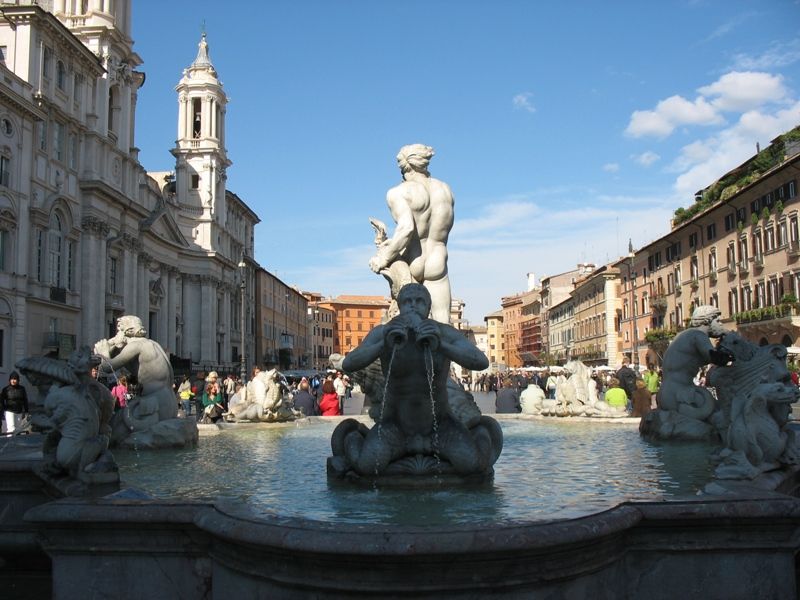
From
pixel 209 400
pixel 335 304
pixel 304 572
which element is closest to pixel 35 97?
pixel 209 400

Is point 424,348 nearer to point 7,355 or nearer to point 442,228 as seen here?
point 442,228

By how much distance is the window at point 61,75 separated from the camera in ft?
123

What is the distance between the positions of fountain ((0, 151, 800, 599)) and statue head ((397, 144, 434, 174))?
475 cm

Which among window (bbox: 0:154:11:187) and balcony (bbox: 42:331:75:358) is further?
balcony (bbox: 42:331:75:358)

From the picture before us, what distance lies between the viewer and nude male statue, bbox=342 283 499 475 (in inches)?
175

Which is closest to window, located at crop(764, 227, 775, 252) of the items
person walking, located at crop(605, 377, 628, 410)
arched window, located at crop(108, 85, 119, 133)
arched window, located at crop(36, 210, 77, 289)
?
person walking, located at crop(605, 377, 628, 410)

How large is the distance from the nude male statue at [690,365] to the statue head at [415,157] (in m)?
3.76

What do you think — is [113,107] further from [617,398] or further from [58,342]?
[617,398]

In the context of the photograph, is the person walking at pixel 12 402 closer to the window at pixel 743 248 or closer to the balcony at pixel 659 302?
the window at pixel 743 248

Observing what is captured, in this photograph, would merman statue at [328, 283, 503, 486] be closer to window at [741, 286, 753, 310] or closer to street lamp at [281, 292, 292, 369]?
window at [741, 286, 753, 310]

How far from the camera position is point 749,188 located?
1508 inches

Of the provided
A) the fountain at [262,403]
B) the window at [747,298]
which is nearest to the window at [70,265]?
the fountain at [262,403]

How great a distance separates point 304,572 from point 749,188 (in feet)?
131

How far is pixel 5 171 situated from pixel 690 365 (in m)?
31.7
